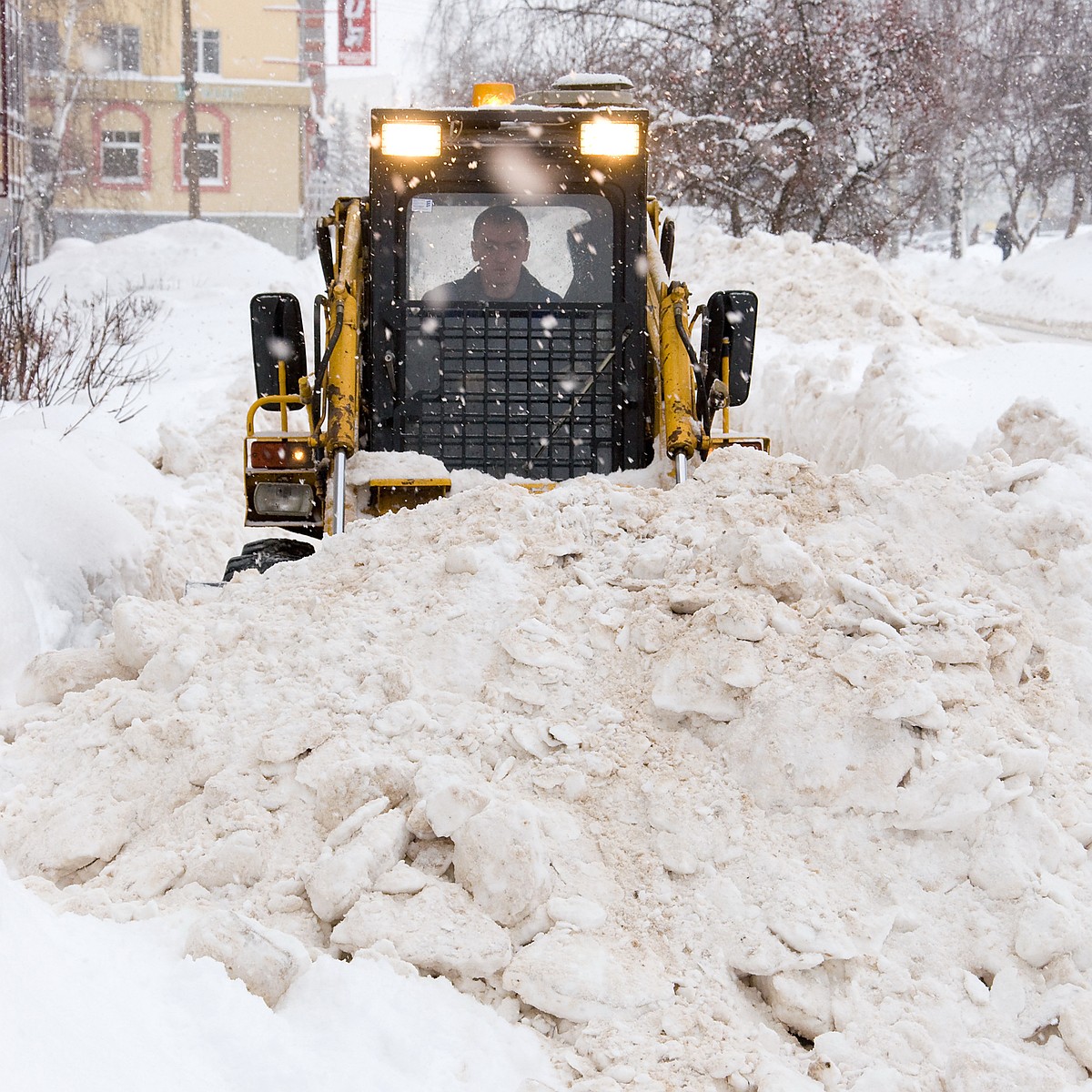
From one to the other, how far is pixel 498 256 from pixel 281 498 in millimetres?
1533

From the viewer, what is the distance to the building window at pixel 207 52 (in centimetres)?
3469

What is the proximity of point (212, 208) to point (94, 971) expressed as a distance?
1381 inches

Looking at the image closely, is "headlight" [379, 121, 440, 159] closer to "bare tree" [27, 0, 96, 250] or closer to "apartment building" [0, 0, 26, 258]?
"apartment building" [0, 0, 26, 258]

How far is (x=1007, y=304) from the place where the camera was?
95.3 feet

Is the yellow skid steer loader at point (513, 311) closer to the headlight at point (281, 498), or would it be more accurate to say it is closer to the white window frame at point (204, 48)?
the headlight at point (281, 498)

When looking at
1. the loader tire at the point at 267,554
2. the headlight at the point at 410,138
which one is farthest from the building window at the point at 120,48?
the loader tire at the point at 267,554

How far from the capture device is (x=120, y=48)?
1330 inches

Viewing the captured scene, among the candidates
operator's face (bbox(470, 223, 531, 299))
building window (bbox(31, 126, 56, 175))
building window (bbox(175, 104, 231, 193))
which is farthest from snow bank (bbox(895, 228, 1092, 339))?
building window (bbox(31, 126, 56, 175))

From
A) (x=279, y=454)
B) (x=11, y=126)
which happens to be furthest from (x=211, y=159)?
(x=279, y=454)

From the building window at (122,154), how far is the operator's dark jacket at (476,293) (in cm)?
3116

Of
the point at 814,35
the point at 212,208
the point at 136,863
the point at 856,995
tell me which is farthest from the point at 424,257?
the point at 212,208

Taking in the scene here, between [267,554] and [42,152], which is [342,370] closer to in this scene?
[267,554]

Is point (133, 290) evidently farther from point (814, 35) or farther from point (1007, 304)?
point (1007, 304)

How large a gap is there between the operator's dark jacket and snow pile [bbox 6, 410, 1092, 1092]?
1622mm
